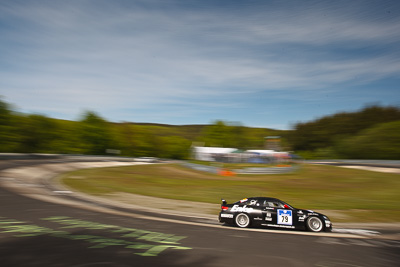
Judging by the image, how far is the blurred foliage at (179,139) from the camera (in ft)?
205

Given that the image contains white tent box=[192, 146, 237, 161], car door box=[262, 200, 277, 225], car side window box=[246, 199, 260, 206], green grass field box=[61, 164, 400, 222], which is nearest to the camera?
car door box=[262, 200, 277, 225]

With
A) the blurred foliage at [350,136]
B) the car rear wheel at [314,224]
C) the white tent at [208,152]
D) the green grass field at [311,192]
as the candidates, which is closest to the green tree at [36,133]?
the white tent at [208,152]

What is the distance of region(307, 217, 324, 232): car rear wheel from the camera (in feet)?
34.4

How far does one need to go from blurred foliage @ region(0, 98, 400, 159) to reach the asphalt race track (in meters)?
58.2

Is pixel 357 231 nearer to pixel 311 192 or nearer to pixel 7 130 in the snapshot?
pixel 311 192

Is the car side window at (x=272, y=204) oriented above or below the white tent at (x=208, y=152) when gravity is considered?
below

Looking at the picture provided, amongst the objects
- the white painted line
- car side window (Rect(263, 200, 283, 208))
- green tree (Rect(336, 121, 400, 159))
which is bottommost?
the white painted line

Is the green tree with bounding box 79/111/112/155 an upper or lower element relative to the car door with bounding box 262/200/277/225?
upper

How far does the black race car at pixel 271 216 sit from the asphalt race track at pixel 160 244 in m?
0.39

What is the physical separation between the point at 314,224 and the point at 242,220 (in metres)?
2.53

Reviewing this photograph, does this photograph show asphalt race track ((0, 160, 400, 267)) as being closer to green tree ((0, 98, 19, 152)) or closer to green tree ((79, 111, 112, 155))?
green tree ((0, 98, 19, 152))

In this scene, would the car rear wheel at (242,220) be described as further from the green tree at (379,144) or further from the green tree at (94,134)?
the green tree at (94,134)

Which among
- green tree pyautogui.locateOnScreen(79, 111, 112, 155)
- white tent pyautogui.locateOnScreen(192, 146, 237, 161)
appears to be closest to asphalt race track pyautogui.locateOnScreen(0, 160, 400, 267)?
white tent pyautogui.locateOnScreen(192, 146, 237, 161)

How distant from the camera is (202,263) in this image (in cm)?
649
